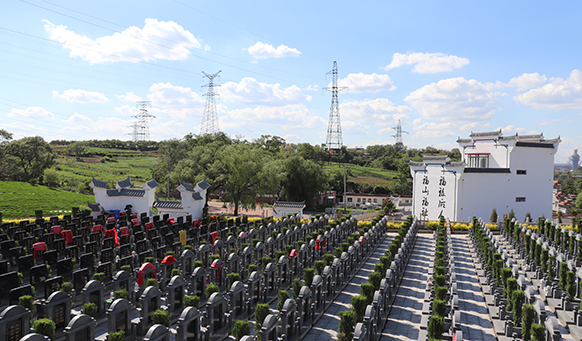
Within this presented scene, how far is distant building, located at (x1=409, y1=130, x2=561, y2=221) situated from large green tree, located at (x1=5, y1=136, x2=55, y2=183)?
4590 centimetres

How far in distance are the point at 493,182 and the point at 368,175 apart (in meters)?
49.2

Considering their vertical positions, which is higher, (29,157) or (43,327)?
(29,157)

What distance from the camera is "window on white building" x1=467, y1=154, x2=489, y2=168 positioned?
38219 mm

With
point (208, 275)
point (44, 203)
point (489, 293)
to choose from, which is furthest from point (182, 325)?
point (44, 203)

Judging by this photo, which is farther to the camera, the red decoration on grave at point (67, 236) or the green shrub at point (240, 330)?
the red decoration on grave at point (67, 236)

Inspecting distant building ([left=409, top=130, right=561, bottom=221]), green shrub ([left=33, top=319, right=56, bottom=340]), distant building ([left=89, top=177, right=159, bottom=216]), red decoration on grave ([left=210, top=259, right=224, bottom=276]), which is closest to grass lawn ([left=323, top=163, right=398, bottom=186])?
distant building ([left=409, top=130, right=561, bottom=221])

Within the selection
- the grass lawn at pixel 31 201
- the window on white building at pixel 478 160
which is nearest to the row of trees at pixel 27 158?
the grass lawn at pixel 31 201

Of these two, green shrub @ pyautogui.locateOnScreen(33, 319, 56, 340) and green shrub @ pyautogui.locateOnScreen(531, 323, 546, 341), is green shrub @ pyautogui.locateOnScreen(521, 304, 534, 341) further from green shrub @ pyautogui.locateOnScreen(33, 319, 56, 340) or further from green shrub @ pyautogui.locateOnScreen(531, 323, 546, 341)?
green shrub @ pyautogui.locateOnScreen(33, 319, 56, 340)

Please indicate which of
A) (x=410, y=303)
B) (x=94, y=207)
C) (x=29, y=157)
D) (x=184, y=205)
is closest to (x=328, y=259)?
(x=410, y=303)

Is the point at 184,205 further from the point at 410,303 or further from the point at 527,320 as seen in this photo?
the point at 527,320

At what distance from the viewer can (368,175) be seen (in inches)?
3344

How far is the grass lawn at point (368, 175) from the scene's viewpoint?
78.3 metres

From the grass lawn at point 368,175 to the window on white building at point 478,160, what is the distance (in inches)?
1430

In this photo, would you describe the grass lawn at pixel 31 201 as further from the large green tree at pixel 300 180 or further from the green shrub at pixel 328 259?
the green shrub at pixel 328 259
